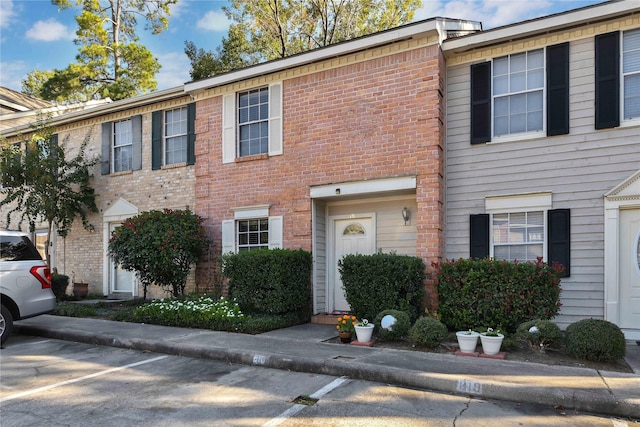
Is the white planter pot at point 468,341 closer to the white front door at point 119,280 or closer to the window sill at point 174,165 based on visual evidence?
the window sill at point 174,165

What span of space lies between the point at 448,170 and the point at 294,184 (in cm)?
320

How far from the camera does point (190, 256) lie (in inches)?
410

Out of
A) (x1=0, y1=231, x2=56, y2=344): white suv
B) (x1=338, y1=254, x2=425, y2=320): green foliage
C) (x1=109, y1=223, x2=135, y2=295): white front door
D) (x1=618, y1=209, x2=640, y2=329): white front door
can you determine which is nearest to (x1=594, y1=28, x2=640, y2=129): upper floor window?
(x1=618, y1=209, x2=640, y2=329): white front door

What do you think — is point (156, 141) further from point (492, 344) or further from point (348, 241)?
point (492, 344)

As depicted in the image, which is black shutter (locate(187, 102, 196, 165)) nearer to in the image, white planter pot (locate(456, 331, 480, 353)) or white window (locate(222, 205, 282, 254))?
white window (locate(222, 205, 282, 254))

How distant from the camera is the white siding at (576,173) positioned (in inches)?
300

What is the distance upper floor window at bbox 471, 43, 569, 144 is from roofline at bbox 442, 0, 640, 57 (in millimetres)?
332

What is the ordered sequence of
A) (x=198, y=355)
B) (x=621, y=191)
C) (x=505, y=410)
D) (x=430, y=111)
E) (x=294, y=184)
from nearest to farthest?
(x=505, y=410) < (x=198, y=355) < (x=621, y=191) < (x=430, y=111) < (x=294, y=184)

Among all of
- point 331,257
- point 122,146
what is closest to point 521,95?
point 331,257

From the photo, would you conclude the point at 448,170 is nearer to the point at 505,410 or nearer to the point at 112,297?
the point at 505,410

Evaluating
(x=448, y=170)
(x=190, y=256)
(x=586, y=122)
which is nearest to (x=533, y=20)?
(x=586, y=122)

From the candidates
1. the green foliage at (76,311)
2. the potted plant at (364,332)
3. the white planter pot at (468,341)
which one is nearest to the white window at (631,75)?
the white planter pot at (468,341)

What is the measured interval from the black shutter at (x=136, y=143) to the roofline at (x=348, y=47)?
8.22 ft

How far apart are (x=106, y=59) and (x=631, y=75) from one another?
24915mm
